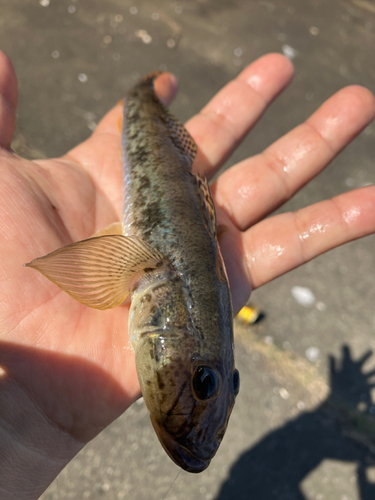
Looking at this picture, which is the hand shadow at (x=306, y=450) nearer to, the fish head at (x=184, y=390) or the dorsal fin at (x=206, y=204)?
Answer: the fish head at (x=184, y=390)

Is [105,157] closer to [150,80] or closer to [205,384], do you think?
[150,80]

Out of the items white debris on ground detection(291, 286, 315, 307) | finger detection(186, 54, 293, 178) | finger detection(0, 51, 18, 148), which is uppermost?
finger detection(0, 51, 18, 148)

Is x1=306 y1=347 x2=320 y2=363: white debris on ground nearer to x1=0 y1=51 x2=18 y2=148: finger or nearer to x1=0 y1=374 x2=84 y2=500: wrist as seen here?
x1=0 y1=374 x2=84 y2=500: wrist

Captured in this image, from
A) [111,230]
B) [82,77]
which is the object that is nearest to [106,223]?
[111,230]

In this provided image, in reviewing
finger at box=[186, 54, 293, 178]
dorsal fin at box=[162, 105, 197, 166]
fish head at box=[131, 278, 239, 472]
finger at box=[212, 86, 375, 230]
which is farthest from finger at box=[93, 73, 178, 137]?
fish head at box=[131, 278, 239, 472]

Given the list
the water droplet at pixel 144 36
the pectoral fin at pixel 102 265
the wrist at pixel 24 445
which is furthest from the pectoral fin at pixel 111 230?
the water droplet at pixel 144 36
